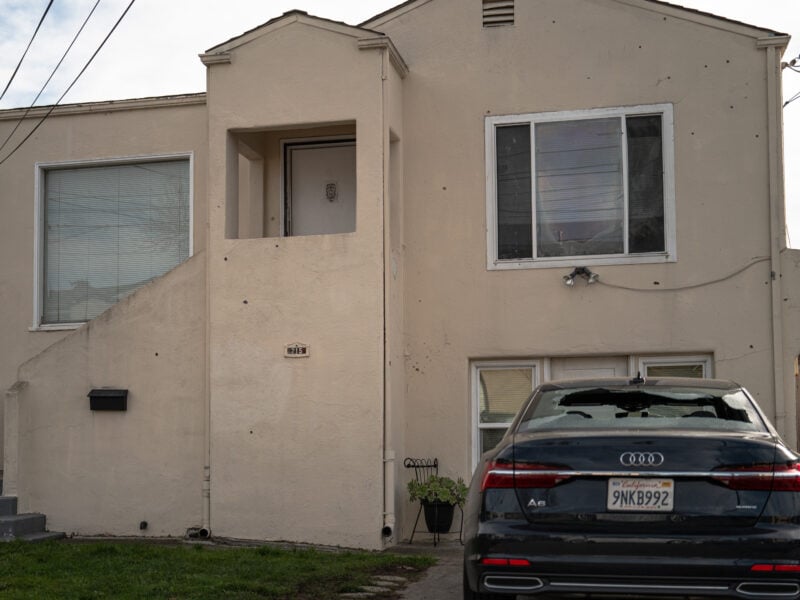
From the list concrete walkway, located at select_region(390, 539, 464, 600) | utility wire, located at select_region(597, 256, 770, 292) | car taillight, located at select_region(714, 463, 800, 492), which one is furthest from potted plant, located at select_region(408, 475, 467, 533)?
car taillight, located at select_region(714, 463, 800, 492)

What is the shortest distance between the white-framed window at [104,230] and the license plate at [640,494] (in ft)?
27.5

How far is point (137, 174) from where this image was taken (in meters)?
12.7

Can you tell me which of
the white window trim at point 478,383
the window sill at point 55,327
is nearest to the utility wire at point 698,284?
the white window trim at point 478,383

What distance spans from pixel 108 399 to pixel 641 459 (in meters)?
7.40

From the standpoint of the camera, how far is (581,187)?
11109 millimetres

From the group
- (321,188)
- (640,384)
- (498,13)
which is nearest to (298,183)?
(321,188)

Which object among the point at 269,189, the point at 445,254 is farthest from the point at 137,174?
the point at 445,254

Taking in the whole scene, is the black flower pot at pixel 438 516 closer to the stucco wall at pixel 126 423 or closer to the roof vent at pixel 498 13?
the stucco wall at pixel 126 423

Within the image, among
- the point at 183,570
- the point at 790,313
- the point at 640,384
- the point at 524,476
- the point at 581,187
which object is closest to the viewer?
the point at 524,476

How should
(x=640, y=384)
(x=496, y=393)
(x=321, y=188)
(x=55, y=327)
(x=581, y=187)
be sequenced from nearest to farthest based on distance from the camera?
1. (x=640, y=384)
2. (x=581, y=187)
3. (x=496, y=393)
4. (x=321, y=188)
5. (x=55, y=327)

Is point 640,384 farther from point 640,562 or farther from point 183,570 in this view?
point 183,570

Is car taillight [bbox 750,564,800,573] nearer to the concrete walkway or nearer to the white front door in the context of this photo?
the concrete walkway

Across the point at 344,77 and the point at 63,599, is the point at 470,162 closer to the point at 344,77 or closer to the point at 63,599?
the point at 344,77

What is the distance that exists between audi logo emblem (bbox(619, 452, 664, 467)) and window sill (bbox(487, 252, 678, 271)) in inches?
238
